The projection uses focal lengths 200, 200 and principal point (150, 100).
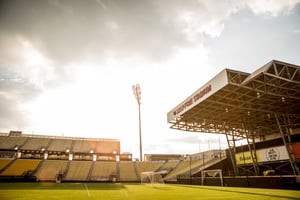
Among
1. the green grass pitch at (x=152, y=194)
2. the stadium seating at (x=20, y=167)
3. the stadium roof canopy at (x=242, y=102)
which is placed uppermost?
the stadium roof canopy at (x=242, y=102)

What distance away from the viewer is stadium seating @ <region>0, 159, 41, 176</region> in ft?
126

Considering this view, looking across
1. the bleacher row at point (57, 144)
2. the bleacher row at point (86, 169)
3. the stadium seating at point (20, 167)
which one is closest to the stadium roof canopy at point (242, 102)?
the bleacher row at point (86, 169)

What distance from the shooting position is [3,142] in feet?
161

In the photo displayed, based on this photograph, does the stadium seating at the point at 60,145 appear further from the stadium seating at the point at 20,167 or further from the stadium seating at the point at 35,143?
the stadium seating at the point at 20,167

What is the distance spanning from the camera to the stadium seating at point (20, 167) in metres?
38.4

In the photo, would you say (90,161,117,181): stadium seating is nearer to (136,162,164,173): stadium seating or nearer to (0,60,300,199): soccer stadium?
(0,60,300,199): soccer stadium

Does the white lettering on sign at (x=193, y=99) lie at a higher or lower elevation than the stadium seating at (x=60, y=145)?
higher

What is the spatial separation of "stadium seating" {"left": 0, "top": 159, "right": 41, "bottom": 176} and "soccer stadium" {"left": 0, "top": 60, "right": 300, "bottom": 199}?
158 millimetres

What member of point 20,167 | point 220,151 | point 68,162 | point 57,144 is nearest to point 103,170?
point 68,162

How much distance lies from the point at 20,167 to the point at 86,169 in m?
13.0

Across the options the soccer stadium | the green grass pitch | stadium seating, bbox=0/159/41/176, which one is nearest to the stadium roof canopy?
the soccer stadium

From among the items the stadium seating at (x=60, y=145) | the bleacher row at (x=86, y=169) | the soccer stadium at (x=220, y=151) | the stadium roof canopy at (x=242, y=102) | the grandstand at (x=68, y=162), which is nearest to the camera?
the stadium roof canopy at (x=242, y=102)

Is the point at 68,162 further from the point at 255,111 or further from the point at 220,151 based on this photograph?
the point at 255,111

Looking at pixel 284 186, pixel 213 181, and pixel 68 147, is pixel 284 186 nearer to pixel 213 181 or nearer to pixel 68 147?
pixel 213 181
